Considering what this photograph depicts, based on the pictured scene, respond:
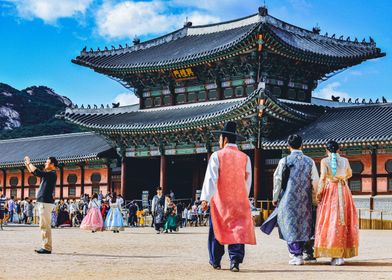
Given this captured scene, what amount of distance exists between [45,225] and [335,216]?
230 inches

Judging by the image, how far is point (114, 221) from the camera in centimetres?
2678

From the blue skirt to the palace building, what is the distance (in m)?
7.52

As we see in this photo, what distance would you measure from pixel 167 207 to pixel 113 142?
12.9 metres

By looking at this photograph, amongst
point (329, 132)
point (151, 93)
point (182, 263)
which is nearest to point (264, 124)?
point (329, 132)

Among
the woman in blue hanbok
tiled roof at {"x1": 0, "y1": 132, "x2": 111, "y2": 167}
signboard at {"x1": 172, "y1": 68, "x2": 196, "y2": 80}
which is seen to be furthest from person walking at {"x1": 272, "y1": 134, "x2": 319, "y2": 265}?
tiled roof at {"x1": 0, "y1": 132, "x2": 111, "y2": 167}

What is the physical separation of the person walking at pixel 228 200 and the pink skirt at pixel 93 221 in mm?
16620

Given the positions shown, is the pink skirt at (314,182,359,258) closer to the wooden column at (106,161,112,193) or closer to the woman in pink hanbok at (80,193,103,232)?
the woman in pink hanbok at (80,193,103,232)

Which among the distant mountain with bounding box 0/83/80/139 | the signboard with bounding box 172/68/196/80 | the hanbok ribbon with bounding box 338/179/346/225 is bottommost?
the hanbok ribbon with bounding box 338/179/346/225

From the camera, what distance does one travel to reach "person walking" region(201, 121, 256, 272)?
35.1ft

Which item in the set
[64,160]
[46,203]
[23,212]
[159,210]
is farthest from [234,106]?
[46,203]

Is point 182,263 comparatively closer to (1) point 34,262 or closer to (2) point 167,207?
(1) point 34,262

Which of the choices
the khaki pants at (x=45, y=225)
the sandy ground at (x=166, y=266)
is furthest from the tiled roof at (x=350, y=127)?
the khaki pants at (x=45, y=225)

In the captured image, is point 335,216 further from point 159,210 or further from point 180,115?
point 180,115

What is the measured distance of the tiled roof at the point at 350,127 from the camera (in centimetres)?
2893
